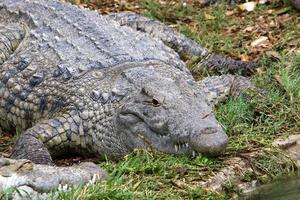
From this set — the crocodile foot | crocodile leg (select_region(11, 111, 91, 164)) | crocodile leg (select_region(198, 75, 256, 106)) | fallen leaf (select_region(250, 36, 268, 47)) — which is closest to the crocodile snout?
the crocodile foot

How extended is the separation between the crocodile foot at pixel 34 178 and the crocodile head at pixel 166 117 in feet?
2.98

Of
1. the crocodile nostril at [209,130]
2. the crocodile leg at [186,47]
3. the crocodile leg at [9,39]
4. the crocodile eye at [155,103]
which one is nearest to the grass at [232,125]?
the crocodile nostril at [209,130]

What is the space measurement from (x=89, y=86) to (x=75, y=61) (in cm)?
38

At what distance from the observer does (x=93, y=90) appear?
6.91 meters

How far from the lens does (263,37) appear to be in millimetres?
9414

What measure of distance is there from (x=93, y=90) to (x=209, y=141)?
1.33 m

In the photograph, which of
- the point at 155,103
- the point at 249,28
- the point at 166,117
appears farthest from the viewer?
the point at 249,28

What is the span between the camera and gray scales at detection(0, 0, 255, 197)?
20.6 feet

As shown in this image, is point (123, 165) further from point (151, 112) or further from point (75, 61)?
point (75, 61)

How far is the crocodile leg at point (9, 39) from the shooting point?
7.78 m

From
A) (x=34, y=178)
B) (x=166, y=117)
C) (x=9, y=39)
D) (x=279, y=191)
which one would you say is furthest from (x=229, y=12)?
(x=34, y=178)

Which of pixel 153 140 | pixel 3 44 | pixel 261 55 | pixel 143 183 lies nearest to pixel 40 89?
pixel 3 44

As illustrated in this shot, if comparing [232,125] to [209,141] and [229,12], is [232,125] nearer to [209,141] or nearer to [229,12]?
[209,141]

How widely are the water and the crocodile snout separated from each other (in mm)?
388
